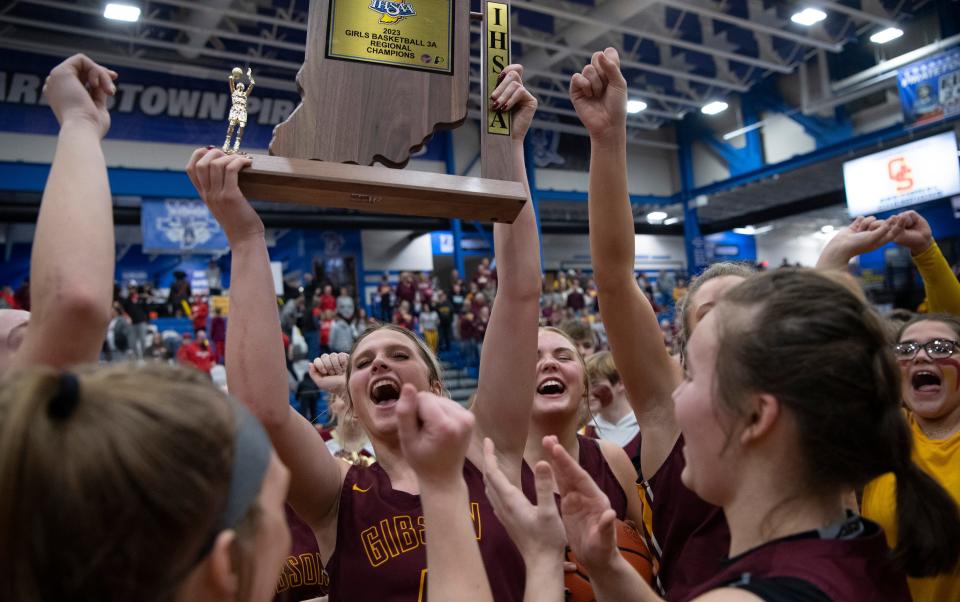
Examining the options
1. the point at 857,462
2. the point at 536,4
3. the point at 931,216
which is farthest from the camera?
the point at 931,216

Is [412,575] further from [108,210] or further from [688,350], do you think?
[108,210]

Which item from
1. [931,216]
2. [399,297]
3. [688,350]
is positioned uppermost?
[931,216]

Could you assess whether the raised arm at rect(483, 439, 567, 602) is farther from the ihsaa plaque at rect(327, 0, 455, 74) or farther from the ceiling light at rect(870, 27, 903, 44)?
the ceiling light at rect(870, 27, 903, 44)

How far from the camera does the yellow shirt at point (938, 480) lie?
1.66m

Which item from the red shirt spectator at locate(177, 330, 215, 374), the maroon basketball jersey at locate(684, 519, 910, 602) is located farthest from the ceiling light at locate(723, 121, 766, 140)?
the maroon basketball jersey at locate(684, 519, 910, 602)

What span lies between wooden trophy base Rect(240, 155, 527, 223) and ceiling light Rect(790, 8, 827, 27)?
13.3 meters

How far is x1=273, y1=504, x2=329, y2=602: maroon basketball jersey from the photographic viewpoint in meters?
2.11

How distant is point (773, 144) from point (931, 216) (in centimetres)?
400

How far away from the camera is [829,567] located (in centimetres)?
96

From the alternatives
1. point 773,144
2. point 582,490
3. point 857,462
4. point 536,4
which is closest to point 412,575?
point 582,490

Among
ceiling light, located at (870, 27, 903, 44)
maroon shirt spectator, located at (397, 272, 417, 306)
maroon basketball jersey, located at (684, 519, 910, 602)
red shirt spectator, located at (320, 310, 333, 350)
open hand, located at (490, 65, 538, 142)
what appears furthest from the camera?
maroon shirt spectator, located at (397, 272, 417, 306)

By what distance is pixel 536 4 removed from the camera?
41.1 ft

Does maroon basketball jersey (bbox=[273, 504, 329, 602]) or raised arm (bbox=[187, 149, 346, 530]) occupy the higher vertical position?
raised arm (bbox=[187, 149, 346, 530])

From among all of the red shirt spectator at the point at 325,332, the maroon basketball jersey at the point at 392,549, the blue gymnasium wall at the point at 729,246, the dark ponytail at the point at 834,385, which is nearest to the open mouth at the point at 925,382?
the dark ponytail at the point at 834,385
